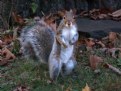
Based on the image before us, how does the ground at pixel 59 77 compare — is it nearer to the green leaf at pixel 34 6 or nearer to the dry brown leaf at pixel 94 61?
the dry brown leaf at pixel 94 61

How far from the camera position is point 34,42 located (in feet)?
18.2

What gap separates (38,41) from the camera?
5547 mm

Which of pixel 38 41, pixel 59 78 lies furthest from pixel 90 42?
pixel 59 78

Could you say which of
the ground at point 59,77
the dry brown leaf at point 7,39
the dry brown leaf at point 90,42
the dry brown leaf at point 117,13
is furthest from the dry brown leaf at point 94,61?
the dry brown leaf at point 117,13

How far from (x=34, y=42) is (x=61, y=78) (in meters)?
0.57

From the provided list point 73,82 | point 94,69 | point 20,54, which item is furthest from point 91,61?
point 20,54

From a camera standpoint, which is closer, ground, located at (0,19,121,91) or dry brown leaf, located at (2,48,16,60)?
ground, located at (0,19,121,91)

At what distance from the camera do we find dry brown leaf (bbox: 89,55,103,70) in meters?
5.59

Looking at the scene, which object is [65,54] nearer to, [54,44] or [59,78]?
[54,44]

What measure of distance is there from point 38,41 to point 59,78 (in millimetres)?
542

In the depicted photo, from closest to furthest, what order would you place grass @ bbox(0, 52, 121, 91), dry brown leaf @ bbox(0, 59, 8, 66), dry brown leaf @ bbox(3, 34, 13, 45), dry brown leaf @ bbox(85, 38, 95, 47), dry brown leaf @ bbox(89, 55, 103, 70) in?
grass @ bbox(0, 52, 121, 91) < dry brown leaf @ bbox(89, 55, 103, 70) < dry brown leaf @ bbox(0, 59, 8, 66) < dry brown leaf @ bbox(85, 38, 95, 47) < dry brown leaf @ bbox(3, 34, 13, 45)

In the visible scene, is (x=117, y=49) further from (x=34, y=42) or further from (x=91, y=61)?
(x=34, y=42)

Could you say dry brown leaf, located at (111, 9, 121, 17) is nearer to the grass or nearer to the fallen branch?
→ the grass

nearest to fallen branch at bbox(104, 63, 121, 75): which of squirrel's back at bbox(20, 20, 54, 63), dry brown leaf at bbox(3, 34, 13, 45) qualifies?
squirrel's back at bbox(20, 20, 54, 63)
